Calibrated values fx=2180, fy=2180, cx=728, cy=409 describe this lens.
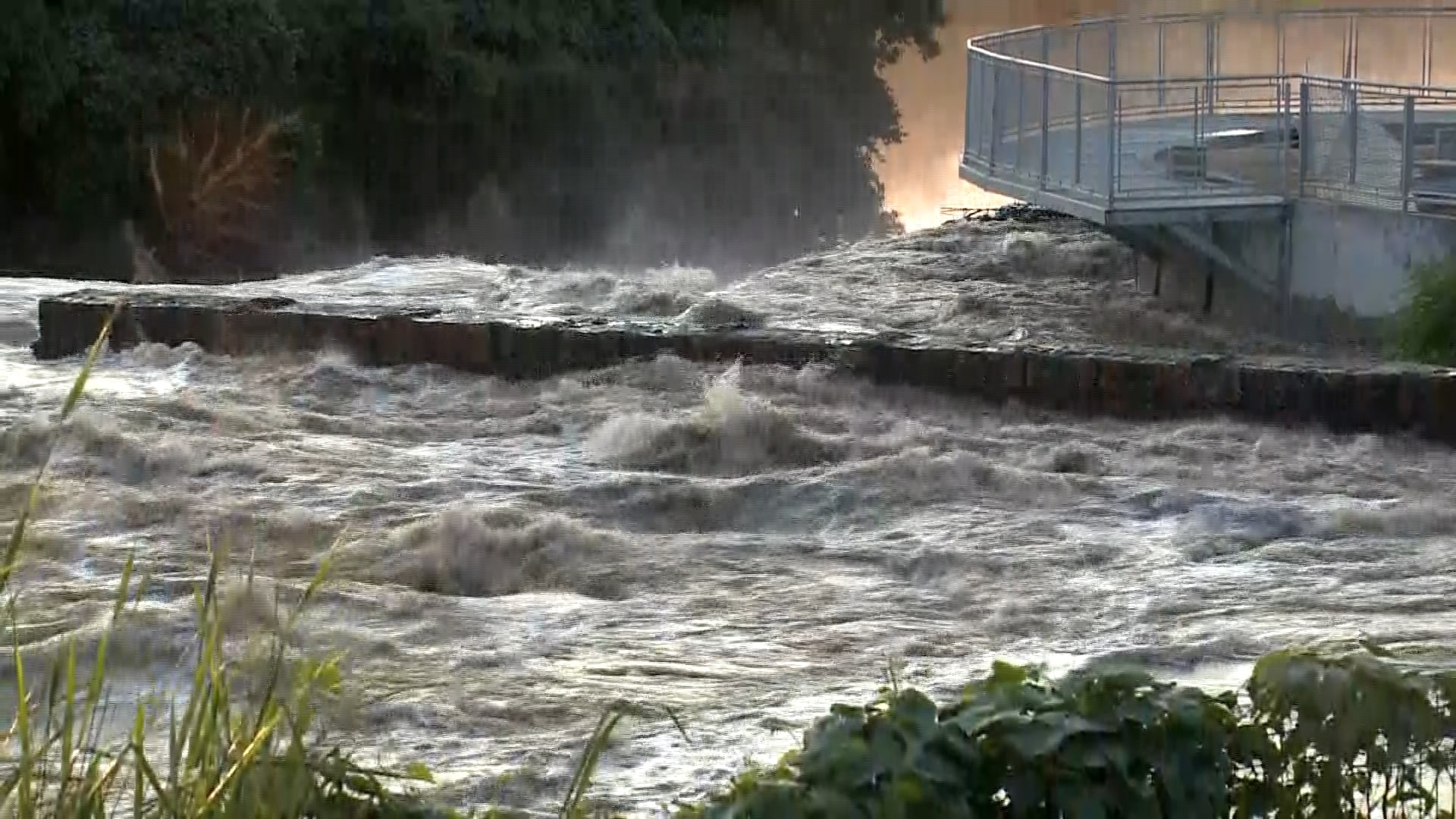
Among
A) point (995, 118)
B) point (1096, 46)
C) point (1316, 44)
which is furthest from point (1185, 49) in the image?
point (995, 118)

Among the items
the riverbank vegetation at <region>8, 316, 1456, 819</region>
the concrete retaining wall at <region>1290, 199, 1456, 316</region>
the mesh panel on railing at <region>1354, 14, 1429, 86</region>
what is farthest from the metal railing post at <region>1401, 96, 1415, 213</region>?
the riverbank vegetation at <region>8, 316, 1456, 819</region>

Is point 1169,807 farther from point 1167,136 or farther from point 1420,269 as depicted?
point 1167,136

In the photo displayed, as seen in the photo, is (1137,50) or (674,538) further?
(1137,50)

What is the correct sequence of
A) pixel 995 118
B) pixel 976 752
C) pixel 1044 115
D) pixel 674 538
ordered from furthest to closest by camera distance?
pixel 995 118, pixel 1044 115, pixel 674 538, pixel 976 752

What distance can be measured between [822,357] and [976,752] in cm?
730

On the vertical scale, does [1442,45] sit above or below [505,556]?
above

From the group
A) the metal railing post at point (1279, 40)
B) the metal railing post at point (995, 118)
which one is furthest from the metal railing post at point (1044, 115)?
the metal railing post at point (1279, 40)

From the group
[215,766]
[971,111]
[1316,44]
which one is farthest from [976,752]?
[1316,44]

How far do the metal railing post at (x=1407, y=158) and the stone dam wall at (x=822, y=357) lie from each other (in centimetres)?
252

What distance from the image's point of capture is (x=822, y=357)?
427 inches

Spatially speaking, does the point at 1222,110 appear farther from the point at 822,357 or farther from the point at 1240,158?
the point at 822,357

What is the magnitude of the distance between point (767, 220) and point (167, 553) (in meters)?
16.2

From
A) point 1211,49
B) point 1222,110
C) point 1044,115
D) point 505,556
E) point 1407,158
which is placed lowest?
point 505,556

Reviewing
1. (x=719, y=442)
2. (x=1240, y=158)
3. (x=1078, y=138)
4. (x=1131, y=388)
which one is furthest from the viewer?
(x=1240, y=158)
